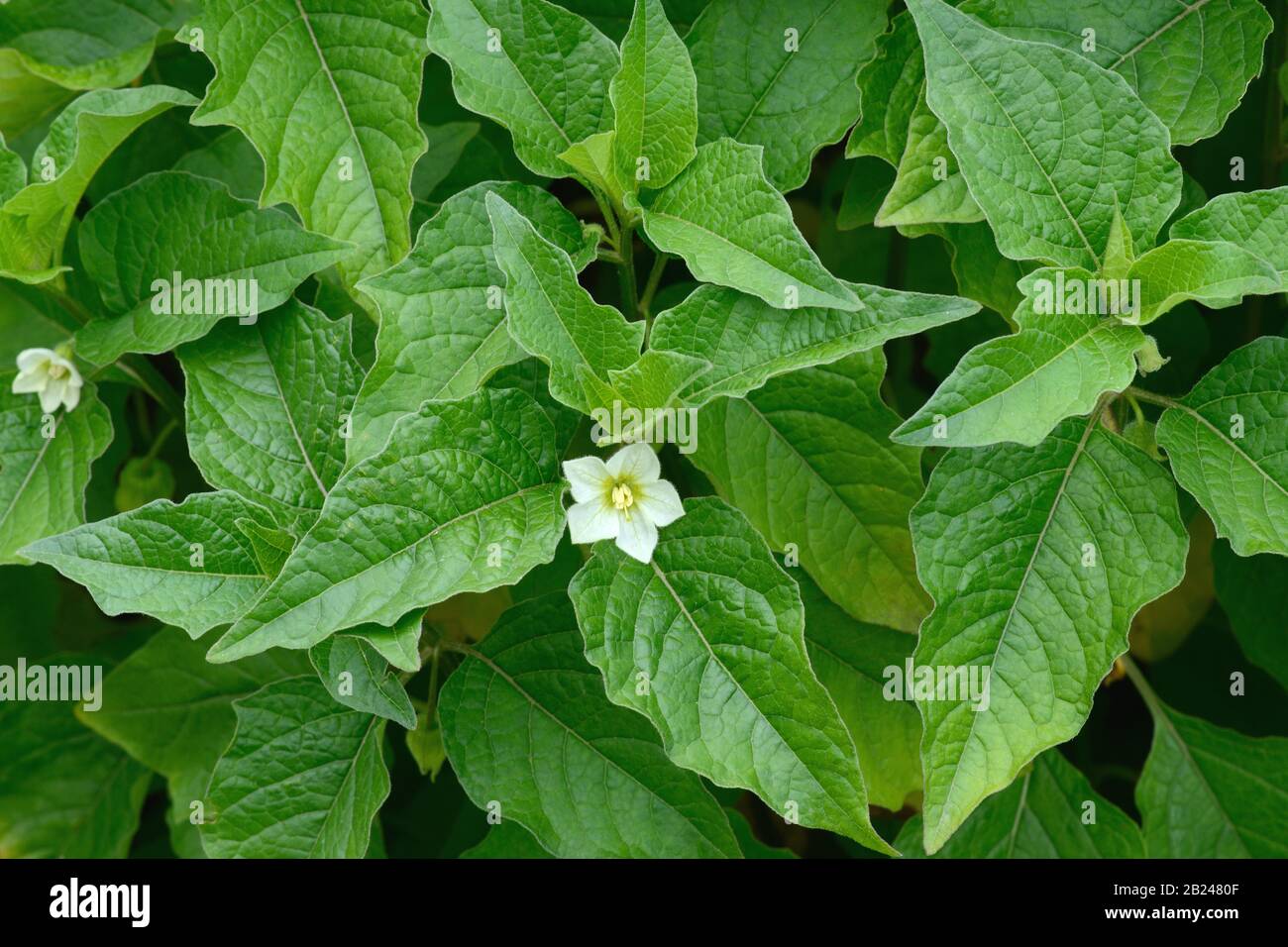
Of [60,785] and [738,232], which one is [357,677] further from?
[60,785]

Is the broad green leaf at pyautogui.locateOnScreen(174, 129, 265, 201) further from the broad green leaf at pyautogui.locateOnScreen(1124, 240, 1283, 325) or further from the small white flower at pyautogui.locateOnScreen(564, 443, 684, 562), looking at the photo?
the broad green leaf at pyautogui.locateOnScreen(1124, 240, 1283, 325)

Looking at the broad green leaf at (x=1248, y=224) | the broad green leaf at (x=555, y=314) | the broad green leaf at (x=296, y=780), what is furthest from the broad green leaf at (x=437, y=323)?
the broad green leaf at (x=1248, y=224)

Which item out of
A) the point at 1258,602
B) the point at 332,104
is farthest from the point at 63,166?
the point at 1258,602

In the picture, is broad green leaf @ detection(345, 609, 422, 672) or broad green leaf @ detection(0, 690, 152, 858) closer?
broad green leaf @ detection(345, 609, 422, 672)

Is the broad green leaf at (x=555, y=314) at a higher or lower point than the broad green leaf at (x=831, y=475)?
higher

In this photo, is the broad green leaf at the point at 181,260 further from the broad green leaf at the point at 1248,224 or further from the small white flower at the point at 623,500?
the broad green leaf at the point at 1248,224

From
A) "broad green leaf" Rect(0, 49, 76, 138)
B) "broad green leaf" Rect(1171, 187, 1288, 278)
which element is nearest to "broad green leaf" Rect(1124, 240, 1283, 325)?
"broad green leaf" Rect(1171, 187, 1288, 278)
